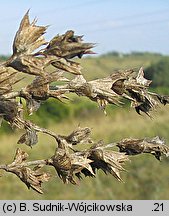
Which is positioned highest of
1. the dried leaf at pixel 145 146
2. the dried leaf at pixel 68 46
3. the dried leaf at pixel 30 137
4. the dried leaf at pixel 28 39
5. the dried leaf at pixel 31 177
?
the dried leaf at pixel 28 39

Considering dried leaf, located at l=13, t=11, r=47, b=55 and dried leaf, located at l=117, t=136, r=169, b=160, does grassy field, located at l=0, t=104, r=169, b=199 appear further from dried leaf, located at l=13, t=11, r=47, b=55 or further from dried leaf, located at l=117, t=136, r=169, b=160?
dried leaf, located at l=13, t=11, r=47, b=55

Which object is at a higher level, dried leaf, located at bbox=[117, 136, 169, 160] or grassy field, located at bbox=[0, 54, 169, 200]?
grassy field, located at bbox=[0, 54, 169, 200]

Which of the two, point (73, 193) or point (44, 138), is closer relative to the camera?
point (73, 193)

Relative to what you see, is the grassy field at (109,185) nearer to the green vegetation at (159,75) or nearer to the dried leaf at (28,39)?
the dried leaf at (28,39)

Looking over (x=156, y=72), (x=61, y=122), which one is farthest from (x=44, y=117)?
(x=156, y=72)

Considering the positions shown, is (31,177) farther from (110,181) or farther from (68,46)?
(110,181)

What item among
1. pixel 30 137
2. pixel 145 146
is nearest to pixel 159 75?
pixel 145 146

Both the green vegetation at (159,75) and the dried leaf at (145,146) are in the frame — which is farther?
the green vegetation at (159,75)

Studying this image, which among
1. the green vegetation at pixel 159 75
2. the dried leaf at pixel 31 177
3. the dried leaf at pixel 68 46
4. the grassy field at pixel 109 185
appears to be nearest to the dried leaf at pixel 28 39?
the dried leaf at pixel 68 46

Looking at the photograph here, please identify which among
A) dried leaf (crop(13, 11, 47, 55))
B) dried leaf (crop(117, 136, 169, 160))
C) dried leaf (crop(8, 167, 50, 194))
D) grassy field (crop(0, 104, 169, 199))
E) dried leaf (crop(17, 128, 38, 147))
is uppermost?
grassy field (crop(0, 104, 169, 199))

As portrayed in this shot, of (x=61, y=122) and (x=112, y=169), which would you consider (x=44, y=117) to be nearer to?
(x=61, y=122)

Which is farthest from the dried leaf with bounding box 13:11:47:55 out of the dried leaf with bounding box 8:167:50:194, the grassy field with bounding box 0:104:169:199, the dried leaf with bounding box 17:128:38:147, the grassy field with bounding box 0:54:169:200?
the grassy field with bounding box 0:104:169:199
